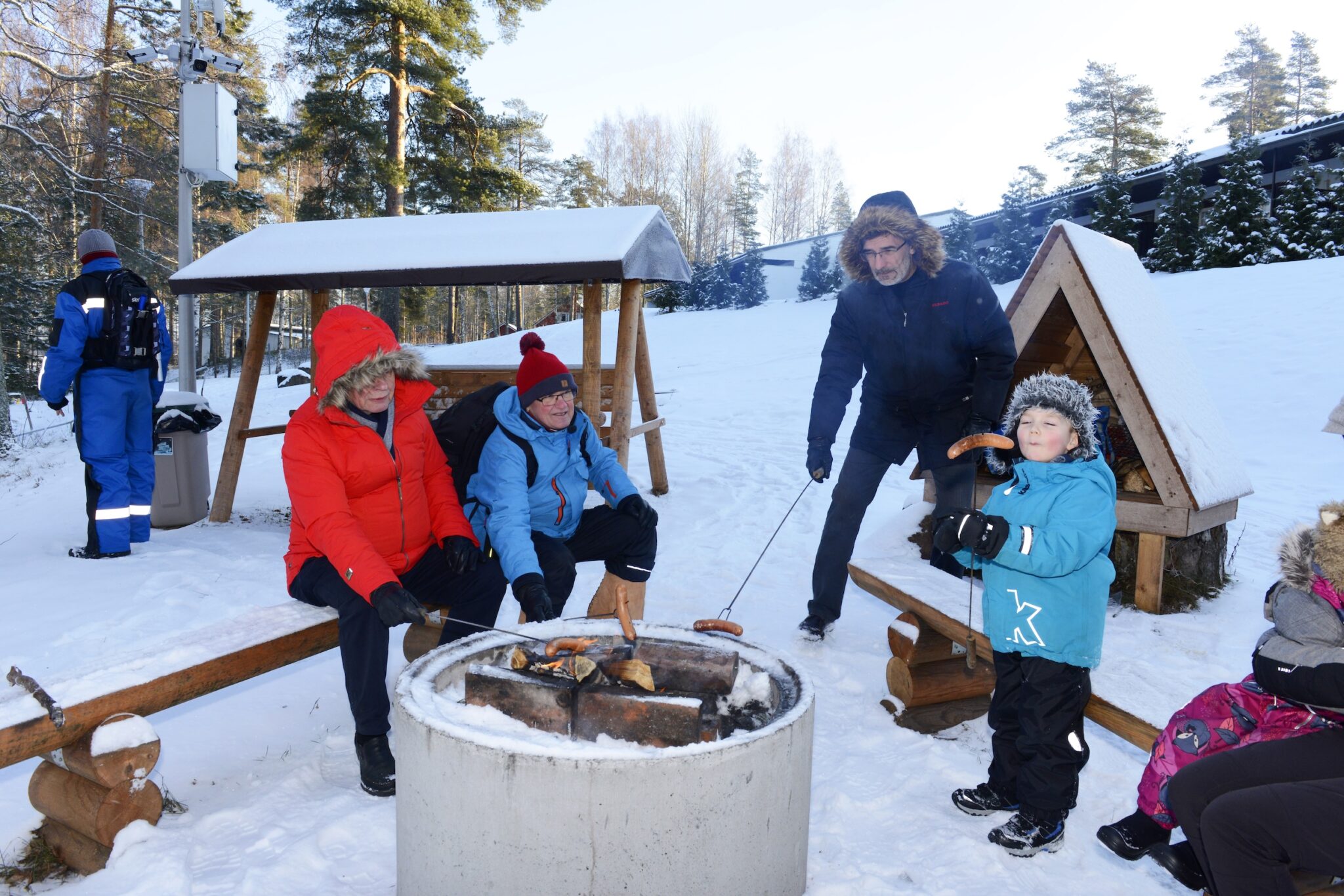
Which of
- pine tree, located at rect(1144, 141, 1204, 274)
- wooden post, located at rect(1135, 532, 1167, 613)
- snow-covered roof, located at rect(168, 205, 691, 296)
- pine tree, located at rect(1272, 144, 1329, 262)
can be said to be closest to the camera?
wooden post, located at rect(1135, 532, 1167, 613)

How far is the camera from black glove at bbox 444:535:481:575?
324 cm

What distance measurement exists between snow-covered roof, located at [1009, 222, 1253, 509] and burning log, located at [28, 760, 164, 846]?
15.1 feet

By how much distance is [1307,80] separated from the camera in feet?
134

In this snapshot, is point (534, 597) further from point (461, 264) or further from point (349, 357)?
point (461, 264)

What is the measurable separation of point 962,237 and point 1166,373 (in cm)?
2039

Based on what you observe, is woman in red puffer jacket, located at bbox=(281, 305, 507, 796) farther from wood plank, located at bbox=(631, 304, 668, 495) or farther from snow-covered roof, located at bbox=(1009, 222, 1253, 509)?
wood plank, located at bbox=(631, 304, 668, 495)

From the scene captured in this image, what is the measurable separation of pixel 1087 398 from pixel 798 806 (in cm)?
150

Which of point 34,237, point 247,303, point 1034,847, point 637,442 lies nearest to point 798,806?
point 1034,847

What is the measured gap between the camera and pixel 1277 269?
1565 centimetres

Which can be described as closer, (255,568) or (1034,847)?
(1034,847)

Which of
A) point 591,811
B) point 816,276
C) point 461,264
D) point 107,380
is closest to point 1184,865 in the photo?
point 591,811

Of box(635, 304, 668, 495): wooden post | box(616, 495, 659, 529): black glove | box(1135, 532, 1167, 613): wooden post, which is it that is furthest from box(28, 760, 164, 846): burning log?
box(635, 304, 668, 495): wooden post

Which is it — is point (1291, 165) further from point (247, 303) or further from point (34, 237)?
point (247, 303)

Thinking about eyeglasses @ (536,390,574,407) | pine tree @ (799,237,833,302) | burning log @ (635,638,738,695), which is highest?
pine tree @ (799,237,833,302)
